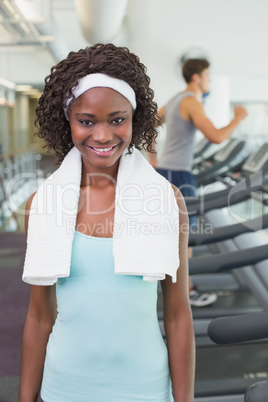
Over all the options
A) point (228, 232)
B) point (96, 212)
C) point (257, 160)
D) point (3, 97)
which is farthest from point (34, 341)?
point (3, 97)

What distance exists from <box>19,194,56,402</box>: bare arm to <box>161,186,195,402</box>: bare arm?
26 cm

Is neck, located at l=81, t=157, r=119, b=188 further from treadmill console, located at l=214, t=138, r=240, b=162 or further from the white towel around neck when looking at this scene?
treadmill console, located at l=214, t=138, r=240, b=162

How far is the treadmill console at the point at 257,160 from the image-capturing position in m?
3.25

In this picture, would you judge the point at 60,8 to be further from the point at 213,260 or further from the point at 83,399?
the point at 83,399

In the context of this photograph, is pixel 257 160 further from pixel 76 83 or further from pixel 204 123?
pixel 76 83

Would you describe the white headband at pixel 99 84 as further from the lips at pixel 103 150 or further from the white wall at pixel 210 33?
the white wall at pixel 210 33

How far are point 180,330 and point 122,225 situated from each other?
0.25 m

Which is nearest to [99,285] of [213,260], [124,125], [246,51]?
[124,125]

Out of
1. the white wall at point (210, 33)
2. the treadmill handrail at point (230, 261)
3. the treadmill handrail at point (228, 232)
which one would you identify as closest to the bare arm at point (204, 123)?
the treadmill handrail at point (228, 232)

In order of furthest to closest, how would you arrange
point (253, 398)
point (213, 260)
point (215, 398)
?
point (215, 398)
point (213, 260)
point (253, 398)

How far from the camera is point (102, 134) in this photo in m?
0.88

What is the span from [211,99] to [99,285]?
5.59 metres

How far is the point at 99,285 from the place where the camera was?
2.94ft

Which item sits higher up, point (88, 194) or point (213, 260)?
point (88, 194)
